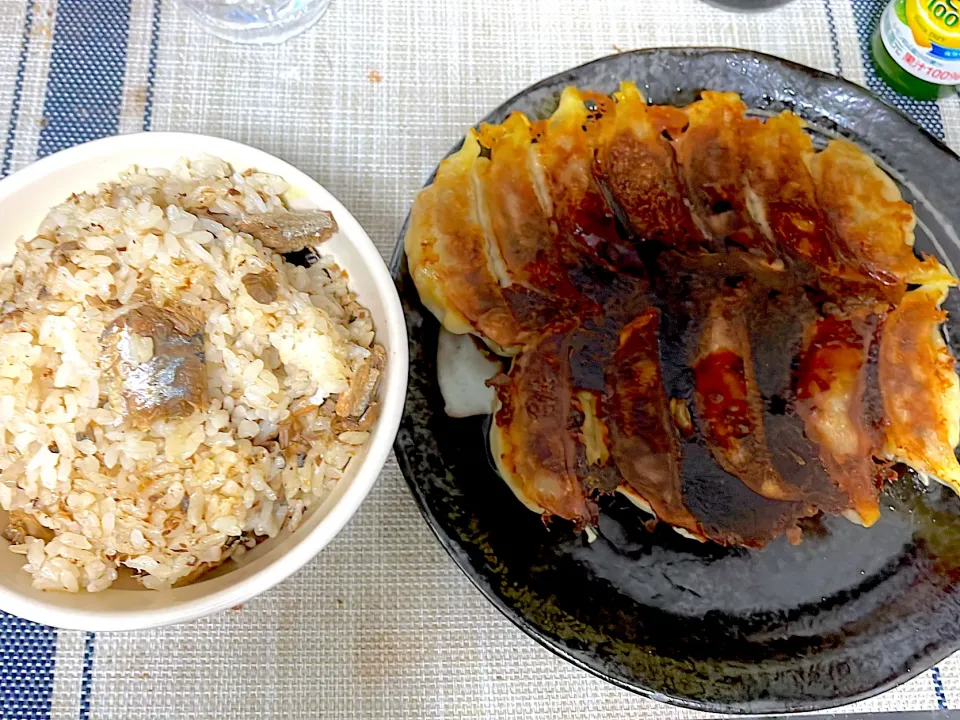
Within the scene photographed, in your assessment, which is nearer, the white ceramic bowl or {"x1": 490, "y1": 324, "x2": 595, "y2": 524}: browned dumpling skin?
the white ceramic bowl

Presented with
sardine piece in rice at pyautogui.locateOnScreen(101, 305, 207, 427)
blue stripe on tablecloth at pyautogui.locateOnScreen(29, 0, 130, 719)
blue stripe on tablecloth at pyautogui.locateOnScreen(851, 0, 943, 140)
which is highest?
blue stripe on tablecloth at pyautogui.locateOnScreen(851, 0, 943, 140)

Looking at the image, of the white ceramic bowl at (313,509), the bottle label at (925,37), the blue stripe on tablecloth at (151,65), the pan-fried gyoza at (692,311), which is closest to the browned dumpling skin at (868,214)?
the pan-fried gyoza at (692,311)

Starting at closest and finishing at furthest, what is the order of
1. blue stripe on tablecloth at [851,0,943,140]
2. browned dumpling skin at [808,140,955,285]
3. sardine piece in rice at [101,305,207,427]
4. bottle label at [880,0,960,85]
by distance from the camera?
1. sardine piece in rice at [101,305,207,427]
2. browned dumpling skin at [808,140,955,285]
3. bottle label at [880,0,960,85]
4. blue stripe on tablecloth at [851,0,943,140]

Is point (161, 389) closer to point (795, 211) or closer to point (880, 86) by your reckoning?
point (795, 211)

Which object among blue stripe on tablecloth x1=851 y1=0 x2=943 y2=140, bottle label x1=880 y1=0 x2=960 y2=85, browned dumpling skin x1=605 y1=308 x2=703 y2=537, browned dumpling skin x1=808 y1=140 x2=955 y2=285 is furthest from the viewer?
blue stripe on tablecloth x1=851 y1=0 x2=943 y2=140

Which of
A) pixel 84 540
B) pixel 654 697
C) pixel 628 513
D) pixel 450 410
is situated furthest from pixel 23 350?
pixel 654 697

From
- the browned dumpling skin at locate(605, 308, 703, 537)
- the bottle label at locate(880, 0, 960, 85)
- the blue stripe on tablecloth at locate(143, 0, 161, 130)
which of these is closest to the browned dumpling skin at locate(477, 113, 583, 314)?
the browned dumpling skin at locate(605, 308, 703, 537)

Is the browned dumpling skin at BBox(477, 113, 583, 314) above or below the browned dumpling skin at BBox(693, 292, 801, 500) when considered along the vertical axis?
above

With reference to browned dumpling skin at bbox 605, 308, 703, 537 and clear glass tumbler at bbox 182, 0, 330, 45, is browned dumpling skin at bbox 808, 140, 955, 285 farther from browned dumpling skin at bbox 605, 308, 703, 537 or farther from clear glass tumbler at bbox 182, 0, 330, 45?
clear glass tumbler at bbox 182, 0, 330, 45

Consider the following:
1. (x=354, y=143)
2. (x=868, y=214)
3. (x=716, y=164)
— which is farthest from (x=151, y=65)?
(x=868, y=214)
